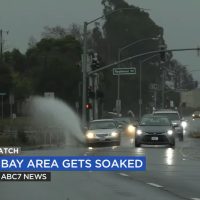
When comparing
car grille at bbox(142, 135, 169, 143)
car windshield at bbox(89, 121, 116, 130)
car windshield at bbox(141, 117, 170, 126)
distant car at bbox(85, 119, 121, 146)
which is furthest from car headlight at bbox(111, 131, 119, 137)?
car grille at bbox(142, 135, 169, 143)

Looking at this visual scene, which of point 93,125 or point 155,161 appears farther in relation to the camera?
point 93,125

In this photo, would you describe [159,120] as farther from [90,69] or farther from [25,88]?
[25,88]

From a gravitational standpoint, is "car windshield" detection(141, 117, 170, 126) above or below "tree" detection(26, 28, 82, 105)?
below

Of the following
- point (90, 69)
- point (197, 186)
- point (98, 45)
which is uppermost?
point (98, 45)

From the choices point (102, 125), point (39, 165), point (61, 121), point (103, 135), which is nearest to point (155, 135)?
point (103, 135)

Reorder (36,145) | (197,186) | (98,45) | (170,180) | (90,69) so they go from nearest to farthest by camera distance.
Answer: (197,186)
(170,180)
(36,145)
(90,69)
(98,45)

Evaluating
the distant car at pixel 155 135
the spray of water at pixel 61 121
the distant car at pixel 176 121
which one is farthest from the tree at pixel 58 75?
the distant car at pixel 155 135

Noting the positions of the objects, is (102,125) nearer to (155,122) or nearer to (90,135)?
(90,135)

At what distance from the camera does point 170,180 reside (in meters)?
21.2

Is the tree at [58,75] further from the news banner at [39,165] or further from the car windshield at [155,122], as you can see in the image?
the news banner at [39,165]

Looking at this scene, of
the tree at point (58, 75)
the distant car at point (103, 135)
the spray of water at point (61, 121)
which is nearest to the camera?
the distant car at point (103, 135)

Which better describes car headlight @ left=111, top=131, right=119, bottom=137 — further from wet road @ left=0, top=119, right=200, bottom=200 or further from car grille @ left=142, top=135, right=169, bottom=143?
wet road @ left=0, top=119, right=200, bottom=200

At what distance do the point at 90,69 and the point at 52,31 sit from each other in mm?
67979

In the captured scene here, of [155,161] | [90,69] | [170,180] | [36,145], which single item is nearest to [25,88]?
[90,69]
